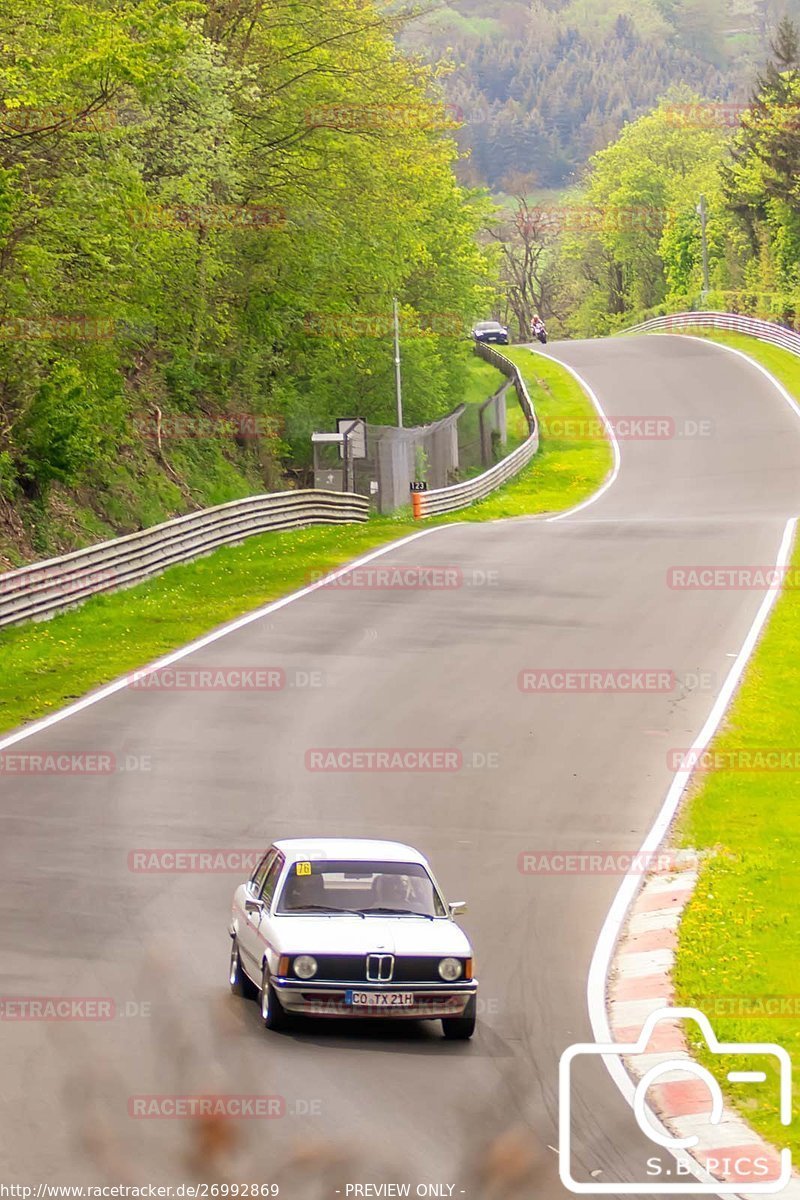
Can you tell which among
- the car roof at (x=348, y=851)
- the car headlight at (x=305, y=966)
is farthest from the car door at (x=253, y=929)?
the car headlight at (x=305, y=966)

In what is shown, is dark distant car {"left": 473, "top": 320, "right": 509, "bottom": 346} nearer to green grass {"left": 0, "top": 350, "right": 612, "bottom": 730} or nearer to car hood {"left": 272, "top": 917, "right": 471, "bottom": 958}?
green grass {"left": 0, "top": 350, "right": 612, "bottom": 730}

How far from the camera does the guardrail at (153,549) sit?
96.2 feet

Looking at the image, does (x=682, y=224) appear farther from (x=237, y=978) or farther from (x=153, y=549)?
(x=237, y=978)

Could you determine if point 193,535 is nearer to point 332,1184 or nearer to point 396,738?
point 396,738

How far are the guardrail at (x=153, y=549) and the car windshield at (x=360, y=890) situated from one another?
1679cm

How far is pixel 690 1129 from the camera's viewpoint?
10.3 metres

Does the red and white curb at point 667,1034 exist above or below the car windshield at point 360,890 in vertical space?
below

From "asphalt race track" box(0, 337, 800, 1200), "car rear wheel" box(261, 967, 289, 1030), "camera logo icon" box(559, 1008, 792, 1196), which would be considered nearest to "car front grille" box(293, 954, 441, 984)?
"car rear wheel" box(261, 967, 289, 1030)

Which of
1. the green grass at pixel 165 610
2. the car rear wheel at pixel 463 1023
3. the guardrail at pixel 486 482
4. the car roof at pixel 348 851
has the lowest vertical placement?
the guardrail at pixel 486 482

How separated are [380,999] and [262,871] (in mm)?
1921

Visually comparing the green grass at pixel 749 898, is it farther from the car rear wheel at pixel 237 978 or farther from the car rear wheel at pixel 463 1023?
the car rear wheel at pixel 237 978

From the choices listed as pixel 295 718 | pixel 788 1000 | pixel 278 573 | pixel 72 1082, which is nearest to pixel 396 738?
pixel 295 718

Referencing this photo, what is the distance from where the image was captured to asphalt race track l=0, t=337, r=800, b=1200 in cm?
975

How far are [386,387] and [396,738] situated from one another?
36.8 metres
